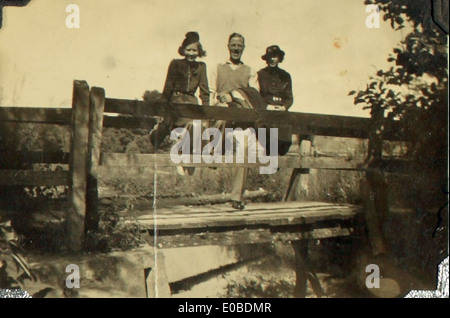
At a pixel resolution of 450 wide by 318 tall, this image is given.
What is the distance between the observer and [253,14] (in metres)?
3.57

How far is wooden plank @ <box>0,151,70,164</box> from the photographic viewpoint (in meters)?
3.38

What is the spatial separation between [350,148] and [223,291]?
127cm

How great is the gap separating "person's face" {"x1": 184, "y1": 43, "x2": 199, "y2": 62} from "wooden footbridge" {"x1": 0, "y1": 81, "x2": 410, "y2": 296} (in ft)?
0.99

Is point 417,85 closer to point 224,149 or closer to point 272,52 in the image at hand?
point 272,52

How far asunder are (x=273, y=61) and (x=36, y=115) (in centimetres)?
153

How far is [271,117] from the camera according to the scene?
3621mm

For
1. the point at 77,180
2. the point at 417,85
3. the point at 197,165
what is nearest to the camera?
the point at 77,180

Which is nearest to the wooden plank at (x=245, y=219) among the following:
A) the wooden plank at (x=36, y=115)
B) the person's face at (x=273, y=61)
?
the wooden plank at (x=36, y=115)

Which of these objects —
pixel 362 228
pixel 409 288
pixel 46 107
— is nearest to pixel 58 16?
pixel 46 107

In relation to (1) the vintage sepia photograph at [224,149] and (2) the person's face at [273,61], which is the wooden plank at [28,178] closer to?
(1) the vintage sepia photograph at [224,149]

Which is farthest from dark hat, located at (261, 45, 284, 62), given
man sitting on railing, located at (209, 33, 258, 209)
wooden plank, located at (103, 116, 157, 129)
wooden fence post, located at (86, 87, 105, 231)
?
wooden fence post, located at (86, 87, 105, 231)

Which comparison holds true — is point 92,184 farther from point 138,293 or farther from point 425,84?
point 425,84

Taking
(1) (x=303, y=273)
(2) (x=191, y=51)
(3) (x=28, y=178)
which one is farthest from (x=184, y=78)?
(1) (x=303, y=273)

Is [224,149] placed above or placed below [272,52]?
below
